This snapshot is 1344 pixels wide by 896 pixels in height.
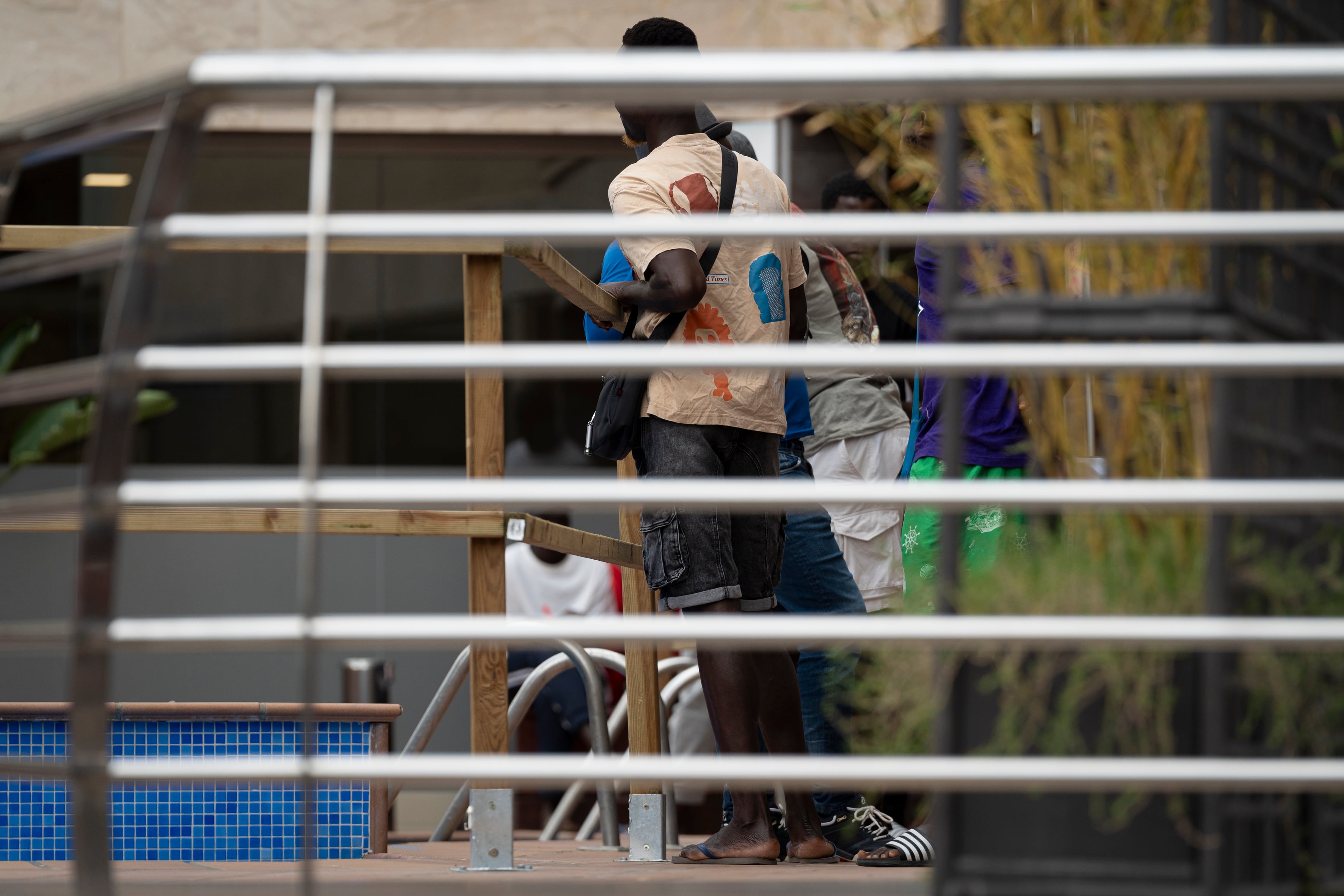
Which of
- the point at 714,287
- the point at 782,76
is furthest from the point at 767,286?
the point at 782,76

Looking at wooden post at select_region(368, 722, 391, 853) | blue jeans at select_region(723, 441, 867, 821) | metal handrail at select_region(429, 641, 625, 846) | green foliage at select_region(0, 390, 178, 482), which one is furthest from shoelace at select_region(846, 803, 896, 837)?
green foliage at select_region(0, 390, 178, 482)

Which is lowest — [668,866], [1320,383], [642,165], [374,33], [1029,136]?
[668,866]

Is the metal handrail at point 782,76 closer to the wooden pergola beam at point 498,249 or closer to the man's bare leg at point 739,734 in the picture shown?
the wooden pergola beam at point 498,249

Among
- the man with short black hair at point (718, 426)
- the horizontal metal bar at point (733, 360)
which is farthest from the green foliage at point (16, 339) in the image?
the horizontal metal bar at point (733, 360)

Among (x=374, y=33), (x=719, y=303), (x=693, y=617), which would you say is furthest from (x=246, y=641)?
(x=374, y=33)

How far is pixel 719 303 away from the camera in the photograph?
9.84 feet

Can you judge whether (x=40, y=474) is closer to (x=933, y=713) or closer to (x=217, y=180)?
(x=217, y=180)

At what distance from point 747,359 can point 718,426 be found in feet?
5.12

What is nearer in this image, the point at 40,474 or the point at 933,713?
the point at 933,713

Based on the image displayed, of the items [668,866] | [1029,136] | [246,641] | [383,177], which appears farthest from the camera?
[383,177]

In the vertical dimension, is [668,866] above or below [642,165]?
below

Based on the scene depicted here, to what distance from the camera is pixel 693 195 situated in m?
2.99

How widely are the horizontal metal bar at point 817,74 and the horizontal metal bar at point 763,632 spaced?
0.55m

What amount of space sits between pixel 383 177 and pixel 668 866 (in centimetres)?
529
